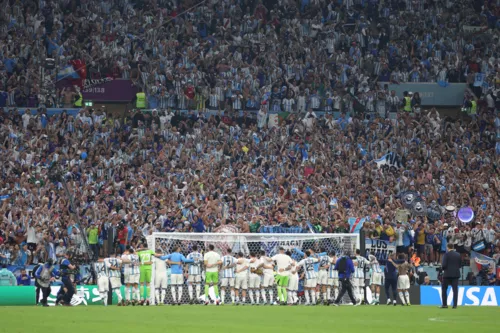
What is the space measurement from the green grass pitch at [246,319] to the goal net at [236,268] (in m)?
2.18

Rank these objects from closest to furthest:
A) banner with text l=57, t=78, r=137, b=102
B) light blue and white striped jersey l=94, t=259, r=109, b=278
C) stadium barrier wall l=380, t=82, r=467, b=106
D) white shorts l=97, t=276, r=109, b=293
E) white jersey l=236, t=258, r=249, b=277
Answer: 1. light blue and white striped jersey l=94, t=259, r=109, b=278
2. white shorts l=97, t=276, r=109, b=293
3. white jersey l=236, t=258, r=249, b=277
4. banner with text l=57, t=78, r=137, b=102
5. stadium barrier wall l=380, t=82, r=467, b=106

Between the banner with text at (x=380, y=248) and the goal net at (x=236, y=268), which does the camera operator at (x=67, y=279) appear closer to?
the goal net at (x=236, y=268)

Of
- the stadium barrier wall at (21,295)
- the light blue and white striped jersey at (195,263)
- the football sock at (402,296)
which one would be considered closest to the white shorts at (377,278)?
the football sock at (402,296)

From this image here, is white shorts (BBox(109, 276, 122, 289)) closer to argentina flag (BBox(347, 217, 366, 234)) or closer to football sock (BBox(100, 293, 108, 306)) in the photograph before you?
football sock (BBox(100, 293, 108, 306))

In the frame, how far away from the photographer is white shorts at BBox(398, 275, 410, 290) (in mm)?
32531

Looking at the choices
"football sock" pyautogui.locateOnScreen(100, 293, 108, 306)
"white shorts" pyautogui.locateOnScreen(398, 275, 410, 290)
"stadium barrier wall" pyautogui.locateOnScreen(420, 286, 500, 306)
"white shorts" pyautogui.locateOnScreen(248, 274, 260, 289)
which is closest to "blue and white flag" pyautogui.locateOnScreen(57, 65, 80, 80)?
"football sock" pyautogui.locateOnScreen(100, 293, 108, 306)

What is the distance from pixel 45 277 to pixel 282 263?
23.9 feet

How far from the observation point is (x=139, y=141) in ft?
137

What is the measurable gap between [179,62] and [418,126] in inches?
430

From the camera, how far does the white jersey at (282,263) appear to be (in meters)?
32.6

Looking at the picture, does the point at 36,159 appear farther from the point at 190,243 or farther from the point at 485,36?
the point at 485,36

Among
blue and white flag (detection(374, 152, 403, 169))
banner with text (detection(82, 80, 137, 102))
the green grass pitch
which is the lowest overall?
the green grass pitch

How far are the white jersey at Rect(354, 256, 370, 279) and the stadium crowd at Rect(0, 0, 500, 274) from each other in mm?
2861

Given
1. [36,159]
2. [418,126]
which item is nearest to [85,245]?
[36,159]
